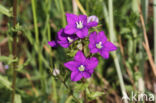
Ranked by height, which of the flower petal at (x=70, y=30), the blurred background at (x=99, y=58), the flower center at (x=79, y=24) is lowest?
the blurred background at (x=99, y=58)

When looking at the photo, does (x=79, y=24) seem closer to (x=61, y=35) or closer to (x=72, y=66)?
(x=61, y=35)

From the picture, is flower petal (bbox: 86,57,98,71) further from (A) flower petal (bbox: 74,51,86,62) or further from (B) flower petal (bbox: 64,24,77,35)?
(B) flower petal (bbox: 64,24,77,35)

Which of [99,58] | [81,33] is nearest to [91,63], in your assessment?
[81,33]

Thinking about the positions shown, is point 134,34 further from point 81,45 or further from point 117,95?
point 81,45

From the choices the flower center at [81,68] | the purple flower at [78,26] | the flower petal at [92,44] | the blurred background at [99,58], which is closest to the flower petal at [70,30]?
the purple flower at [78,26]

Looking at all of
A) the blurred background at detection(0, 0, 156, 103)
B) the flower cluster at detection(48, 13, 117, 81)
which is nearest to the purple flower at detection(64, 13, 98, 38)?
the flower cluster at detection(48, 13, 117, 81)

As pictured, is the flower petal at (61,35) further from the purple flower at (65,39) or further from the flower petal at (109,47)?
the flower petal at (109,47)
